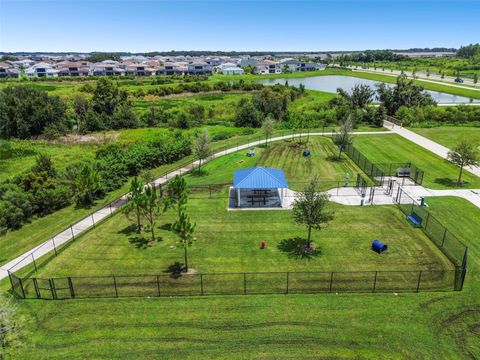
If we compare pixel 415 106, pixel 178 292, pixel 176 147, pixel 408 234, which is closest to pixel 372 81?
pixel 415 106

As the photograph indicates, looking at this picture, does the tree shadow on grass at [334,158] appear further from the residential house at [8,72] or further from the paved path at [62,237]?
the residential house at [8,72]

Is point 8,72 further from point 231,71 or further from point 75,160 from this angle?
point 75,160

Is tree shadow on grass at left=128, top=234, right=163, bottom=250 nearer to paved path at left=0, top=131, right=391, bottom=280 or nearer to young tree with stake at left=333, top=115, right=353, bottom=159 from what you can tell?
paved path at left=0, top=131, right=391, bottom=280

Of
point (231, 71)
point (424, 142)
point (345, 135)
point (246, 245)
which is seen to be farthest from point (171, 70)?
point (246, 245)

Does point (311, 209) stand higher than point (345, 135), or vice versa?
point (345, 135)

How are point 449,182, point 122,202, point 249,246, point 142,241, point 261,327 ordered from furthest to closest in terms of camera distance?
point 449,182 → point 122,202 → point 142,241 → point 249,246 → point 261,327

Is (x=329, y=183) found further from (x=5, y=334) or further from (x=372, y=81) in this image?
(x=372, y=81)

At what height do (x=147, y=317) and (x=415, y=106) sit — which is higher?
(x=415, y=106)
